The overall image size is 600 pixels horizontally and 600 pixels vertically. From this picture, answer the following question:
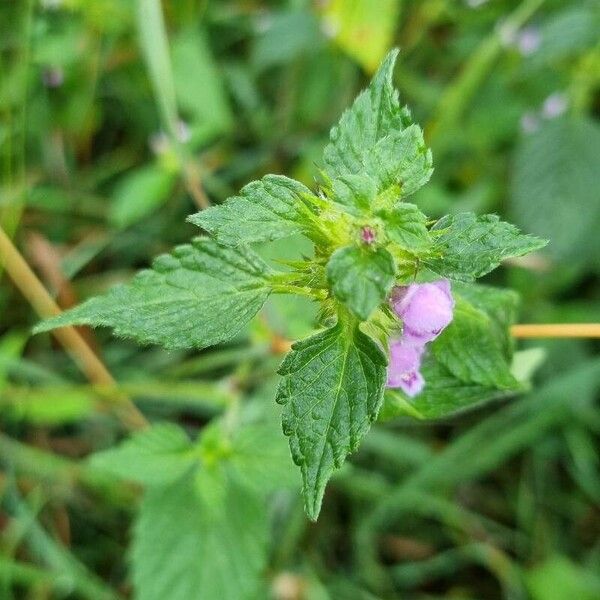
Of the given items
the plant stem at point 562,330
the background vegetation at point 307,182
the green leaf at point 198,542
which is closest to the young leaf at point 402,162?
the plant stem at point 562,330

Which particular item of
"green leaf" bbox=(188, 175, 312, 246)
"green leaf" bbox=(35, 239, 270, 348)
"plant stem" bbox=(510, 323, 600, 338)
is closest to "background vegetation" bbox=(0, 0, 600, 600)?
"plant stem" bbox=(510, 323, 600, 338)

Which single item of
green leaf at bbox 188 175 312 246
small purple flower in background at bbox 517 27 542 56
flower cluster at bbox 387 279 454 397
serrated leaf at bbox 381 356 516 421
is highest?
small purple flower in background at bbox 517 27 542 56

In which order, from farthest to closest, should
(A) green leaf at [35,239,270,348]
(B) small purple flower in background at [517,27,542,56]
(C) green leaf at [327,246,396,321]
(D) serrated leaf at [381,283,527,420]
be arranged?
(B) small purple flower in background at [517,27,542,56] < (D) serrated leaf at [381,283,527,420] < (A) green leaf at [35,239,270,348] < (C) green leaf at [327,246,396,321]

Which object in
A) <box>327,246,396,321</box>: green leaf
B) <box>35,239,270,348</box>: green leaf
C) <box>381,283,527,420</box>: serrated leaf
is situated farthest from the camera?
<box>381,283,527,420</box>: serrated leaf

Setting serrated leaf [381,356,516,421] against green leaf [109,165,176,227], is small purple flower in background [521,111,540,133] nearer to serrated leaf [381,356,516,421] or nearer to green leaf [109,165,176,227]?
green leaf [109,165,176,227]

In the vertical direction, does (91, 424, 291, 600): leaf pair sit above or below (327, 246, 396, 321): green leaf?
below

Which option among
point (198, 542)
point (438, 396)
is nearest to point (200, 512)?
point (198, 542)

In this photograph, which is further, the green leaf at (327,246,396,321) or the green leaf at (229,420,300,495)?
the green leaf at (229,420,300,495)

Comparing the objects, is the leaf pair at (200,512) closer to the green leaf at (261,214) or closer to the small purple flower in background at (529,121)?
the green leaf at (261,214)
